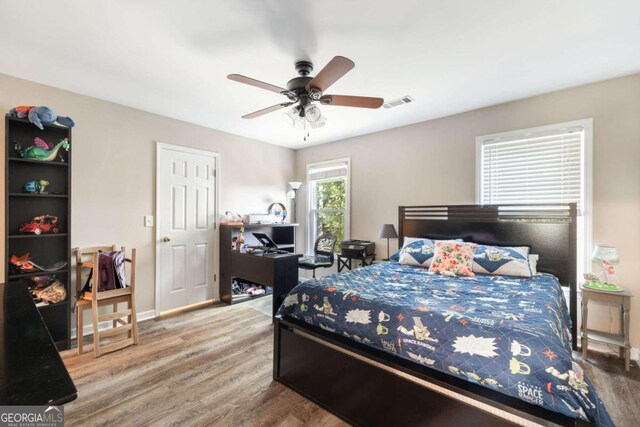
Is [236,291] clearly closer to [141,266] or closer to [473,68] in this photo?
[141,266]

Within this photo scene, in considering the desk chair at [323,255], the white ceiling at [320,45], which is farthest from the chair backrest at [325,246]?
the white ceiling at [320,45]

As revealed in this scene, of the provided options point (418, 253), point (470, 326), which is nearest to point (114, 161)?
point (418, 253)

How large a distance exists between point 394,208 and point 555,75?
2.21 meters

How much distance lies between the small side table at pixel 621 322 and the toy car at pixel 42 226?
4928 millimetres

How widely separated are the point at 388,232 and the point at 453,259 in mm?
1113

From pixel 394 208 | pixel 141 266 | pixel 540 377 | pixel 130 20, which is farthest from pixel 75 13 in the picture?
pixel 394 208

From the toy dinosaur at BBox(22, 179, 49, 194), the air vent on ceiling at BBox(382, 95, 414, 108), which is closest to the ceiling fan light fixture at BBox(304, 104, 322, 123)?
the air vent on ceiling at BBox(382, 95, 414, 108)

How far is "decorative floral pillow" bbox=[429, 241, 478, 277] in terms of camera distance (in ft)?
9.09

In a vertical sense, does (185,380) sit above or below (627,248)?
below

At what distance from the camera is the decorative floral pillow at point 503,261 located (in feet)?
8.77

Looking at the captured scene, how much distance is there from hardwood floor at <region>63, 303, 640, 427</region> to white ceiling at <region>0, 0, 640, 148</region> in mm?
2555

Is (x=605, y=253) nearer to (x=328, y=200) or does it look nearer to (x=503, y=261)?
(x=503, y=261)

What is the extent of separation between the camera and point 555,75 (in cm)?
261

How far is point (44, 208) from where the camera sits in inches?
113
